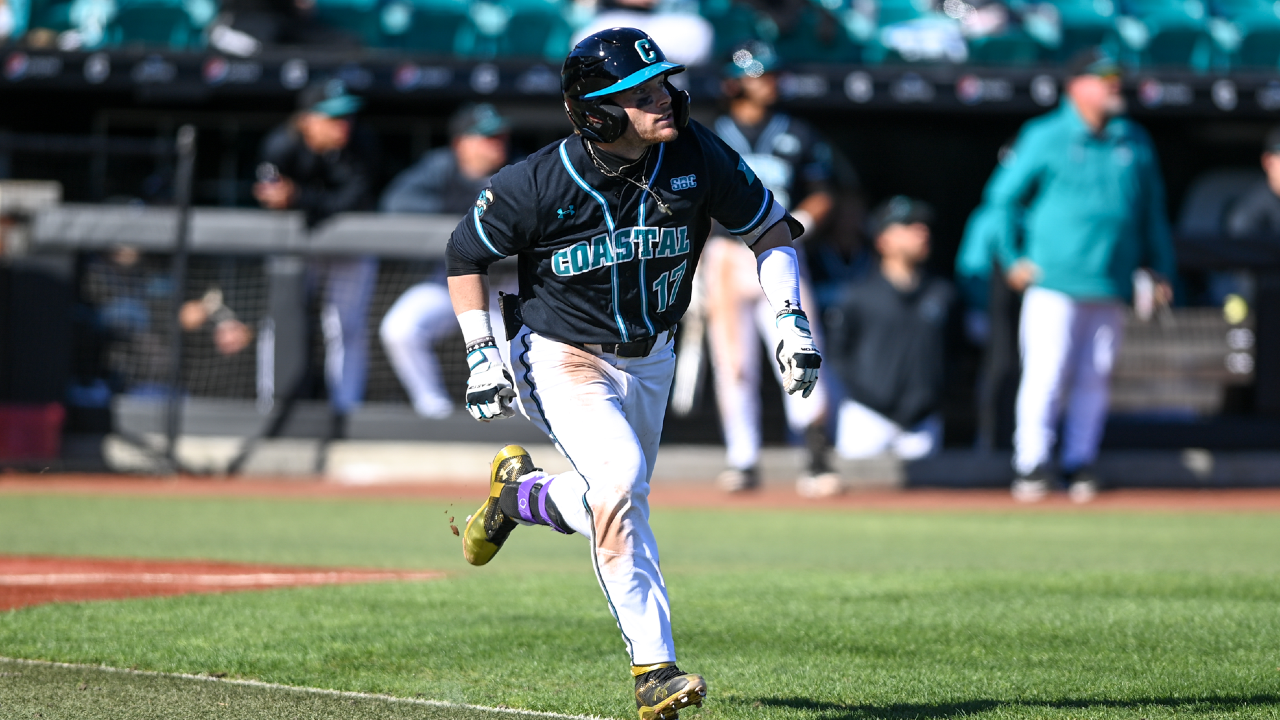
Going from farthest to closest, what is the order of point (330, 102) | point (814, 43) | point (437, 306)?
1. point (814, 43)
2. point (330, 102)
3. point (437, 306)

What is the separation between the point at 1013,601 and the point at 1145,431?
5058 millimetres

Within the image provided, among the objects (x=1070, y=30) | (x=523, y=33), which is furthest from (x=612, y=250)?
(x=1070, y=30)

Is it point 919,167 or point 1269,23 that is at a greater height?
point 1269,23

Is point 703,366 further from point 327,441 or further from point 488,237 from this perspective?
point 488,237

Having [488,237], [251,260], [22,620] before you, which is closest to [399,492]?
[251,260]

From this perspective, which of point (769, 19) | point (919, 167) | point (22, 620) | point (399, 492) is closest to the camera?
point (22, 620)

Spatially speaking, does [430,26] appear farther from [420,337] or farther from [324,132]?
[420,337]

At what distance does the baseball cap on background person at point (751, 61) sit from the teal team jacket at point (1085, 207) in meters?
1.56

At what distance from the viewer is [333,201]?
9859 millimetres

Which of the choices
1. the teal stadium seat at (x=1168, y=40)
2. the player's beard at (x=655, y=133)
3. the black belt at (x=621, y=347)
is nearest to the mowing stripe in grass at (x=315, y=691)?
the black belt at (x=621, y=347)

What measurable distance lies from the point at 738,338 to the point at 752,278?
37 centimetres

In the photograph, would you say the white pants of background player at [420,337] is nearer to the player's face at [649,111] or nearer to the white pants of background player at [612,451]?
the white pants of background player at [612,451]

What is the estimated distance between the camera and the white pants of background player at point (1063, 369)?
875cm

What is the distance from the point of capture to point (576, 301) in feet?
12.9
